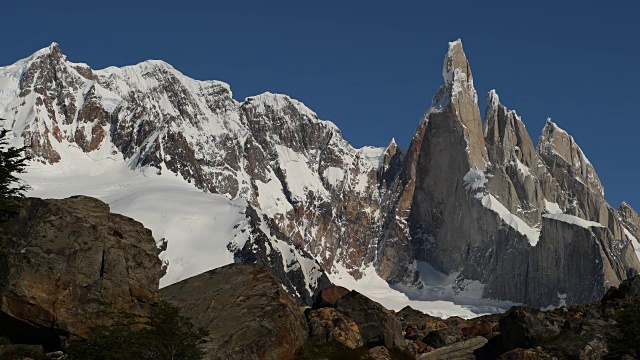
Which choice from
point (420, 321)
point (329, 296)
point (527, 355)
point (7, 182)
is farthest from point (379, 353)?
point (7, 182)

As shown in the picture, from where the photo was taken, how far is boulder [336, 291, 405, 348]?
198 ft

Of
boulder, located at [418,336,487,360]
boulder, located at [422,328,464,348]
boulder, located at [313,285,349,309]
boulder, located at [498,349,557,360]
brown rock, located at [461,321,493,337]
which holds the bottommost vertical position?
boulder, located at [498,349,557,360]

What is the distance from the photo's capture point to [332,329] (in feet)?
192

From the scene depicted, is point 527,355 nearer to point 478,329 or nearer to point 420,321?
point 478,329

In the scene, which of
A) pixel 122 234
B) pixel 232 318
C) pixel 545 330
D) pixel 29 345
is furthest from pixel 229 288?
pixel 545 330

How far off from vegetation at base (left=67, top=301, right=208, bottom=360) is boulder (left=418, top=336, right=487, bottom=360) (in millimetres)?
17108

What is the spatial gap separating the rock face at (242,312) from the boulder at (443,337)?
11308 mm

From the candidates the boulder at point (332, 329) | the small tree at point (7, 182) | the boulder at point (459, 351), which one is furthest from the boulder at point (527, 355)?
the small tree at point (7, 182)

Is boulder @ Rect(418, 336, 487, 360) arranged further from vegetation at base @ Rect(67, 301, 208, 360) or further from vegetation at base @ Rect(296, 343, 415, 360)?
vegetation at base @ Rect(67, 301, 208, 360)

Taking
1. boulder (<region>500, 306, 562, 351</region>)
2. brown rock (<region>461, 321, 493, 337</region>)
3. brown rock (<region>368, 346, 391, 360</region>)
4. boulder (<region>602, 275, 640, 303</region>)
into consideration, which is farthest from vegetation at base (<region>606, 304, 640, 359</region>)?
boulder (<region>602, 275, 640, 303</region>)

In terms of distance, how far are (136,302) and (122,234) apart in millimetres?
5332

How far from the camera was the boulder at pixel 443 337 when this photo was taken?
65562 mm

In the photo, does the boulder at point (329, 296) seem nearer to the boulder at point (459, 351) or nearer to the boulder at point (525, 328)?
the boulder at point (459, 351)

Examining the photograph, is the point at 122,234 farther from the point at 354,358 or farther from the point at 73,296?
the point at 354,358
